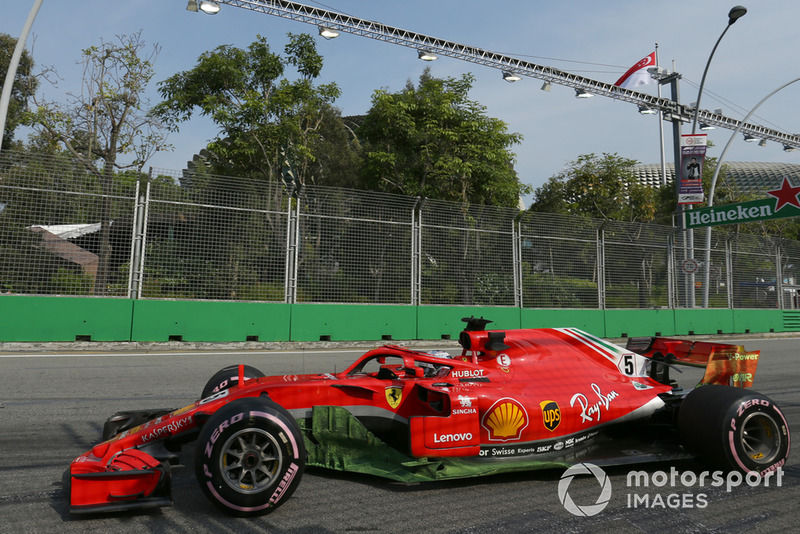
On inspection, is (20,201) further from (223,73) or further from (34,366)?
(223,73)

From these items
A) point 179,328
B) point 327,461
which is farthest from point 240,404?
point 179,328

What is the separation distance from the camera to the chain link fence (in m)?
11.3

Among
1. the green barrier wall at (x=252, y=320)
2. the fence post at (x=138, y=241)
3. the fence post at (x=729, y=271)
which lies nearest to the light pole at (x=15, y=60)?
the fence post at (x=138, y=241)

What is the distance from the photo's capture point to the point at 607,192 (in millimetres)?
32906

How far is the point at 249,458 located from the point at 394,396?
1144 mm

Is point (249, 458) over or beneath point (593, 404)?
beneath

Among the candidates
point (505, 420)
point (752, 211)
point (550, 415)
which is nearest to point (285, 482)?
point (505, 420)

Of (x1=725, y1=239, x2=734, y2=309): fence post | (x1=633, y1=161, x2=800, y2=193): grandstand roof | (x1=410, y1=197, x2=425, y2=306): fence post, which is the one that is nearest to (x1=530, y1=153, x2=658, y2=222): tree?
(x1=725, y1=239, x2=734, y2=309): fence post

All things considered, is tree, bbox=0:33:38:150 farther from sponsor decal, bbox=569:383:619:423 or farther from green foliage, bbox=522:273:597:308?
sponsor decal, bbox=569:383:619:423

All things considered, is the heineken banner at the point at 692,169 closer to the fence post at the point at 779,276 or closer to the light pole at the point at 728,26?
the light pole at the point at 728,26

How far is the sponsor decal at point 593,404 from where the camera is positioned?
4.40m

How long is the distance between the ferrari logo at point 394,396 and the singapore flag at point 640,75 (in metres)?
25.1

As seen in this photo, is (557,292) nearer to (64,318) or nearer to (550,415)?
(64,318)

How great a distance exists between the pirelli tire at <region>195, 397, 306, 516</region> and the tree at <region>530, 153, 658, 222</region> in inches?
1243
